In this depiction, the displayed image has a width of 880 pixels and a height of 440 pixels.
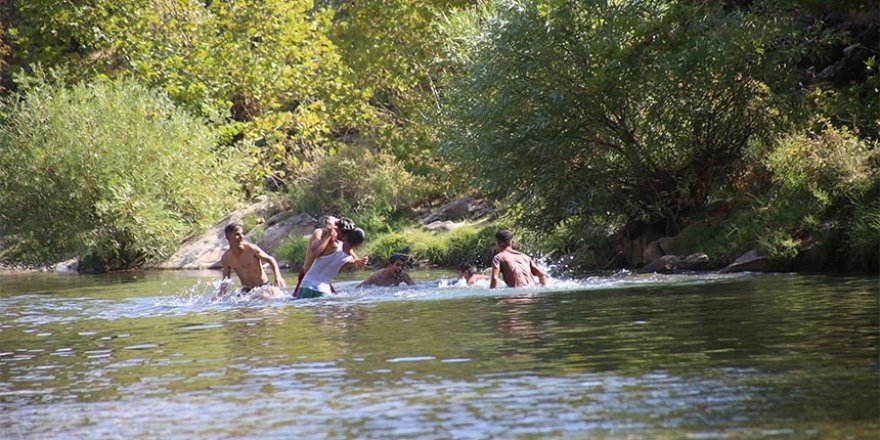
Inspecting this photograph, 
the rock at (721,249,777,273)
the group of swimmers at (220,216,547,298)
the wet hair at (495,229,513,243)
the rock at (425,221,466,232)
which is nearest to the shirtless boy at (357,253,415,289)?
the group of swimmers at (220,216,547,298)

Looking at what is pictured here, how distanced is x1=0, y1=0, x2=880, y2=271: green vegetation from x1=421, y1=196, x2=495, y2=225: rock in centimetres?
69

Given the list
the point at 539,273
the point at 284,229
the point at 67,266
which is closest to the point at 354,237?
the point at 539,273

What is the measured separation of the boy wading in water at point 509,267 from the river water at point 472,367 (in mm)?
1444

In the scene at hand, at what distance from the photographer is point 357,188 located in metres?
41.8

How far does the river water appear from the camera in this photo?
27.8ft

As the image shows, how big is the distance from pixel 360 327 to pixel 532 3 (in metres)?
12.4

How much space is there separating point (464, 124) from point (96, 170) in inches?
517

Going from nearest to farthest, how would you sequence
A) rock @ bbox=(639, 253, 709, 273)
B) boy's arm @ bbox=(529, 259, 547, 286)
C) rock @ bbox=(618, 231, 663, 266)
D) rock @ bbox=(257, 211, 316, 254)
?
1. boy's arm @ bbox=(529, 259, 547, 286)
2. rock @ bbox=(639, 253, 709, 273)
3. rock @ bbox=(618, 231, 663, 266)
4. rock @ bbox=(257, 211, 316, 254)

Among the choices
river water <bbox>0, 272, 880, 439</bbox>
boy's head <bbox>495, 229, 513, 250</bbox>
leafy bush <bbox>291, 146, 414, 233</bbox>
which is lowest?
river water <bbox>0, 272, 880, 439</bbox>

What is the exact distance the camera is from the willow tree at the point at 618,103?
23781 mm

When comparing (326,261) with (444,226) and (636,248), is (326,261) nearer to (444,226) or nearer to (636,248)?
(636,248)

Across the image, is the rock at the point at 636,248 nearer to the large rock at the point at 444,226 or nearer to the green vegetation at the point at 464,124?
the green vegetation at the point at 464,124

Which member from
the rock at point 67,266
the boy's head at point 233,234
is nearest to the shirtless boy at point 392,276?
the boy's head at point 233,234

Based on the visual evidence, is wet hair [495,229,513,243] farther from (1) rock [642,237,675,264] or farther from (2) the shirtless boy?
(1) rock [642,237,675,264]
